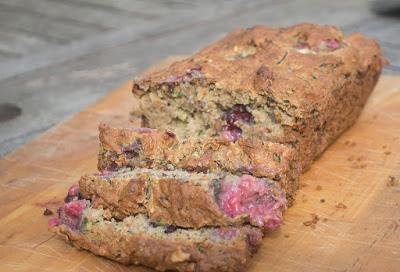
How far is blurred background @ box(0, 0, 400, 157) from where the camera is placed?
6941mm

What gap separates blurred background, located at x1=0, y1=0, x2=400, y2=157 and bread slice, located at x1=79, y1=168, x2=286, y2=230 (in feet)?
7.66

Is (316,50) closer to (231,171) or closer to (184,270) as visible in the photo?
(231,171)

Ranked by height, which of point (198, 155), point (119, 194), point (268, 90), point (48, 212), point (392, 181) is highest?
point (268, 90)

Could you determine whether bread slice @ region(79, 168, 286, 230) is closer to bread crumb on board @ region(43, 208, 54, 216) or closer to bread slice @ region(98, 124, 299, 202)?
bread slice @ region(98, 124, 299, 202)

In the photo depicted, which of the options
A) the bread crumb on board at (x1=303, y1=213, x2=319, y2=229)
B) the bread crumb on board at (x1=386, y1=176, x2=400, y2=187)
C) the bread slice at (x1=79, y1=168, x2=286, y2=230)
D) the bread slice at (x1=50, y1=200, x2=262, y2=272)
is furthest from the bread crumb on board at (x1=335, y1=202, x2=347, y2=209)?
the bread slice at (x1=50, y1=200, x2=262, y2=272)

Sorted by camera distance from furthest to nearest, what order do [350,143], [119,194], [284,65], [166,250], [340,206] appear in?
[350,143] → [284,65] → [340,206] → [119,194] → [166,250]

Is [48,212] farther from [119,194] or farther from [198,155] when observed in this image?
[198,155]

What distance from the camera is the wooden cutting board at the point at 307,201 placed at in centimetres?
376

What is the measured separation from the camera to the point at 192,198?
360cm

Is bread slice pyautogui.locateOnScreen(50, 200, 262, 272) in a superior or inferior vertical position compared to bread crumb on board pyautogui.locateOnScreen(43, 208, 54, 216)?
superior

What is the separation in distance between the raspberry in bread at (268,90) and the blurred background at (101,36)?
1.82m

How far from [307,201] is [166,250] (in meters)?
1.16

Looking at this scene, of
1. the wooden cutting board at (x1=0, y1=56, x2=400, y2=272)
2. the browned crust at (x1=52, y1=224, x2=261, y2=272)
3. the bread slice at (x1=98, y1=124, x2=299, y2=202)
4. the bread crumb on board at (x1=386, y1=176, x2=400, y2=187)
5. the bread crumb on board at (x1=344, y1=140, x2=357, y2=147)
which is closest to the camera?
the browned crust at (x1=52, y1=224, x2=261, y2=272)

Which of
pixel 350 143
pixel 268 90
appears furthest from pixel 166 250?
pixel 350 143
